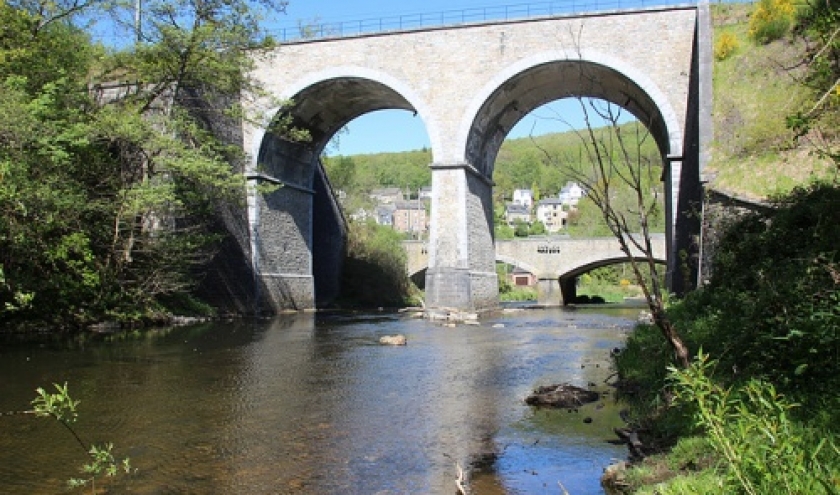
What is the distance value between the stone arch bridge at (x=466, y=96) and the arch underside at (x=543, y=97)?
83mm

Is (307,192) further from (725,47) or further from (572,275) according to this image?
(572,275)

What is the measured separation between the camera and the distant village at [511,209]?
110m

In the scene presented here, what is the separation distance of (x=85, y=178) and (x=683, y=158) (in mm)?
17464

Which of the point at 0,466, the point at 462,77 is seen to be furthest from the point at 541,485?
the point at 462,77

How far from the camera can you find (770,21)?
69.4ft

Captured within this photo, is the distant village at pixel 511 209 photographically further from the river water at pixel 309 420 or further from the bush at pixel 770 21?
the river water at pixel 309 420

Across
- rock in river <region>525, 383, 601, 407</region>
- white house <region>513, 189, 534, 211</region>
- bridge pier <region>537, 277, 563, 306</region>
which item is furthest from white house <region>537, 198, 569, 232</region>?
rock in river <region>525, 383, 601, 407</region>

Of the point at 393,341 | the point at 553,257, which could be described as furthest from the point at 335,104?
the point at 553,257

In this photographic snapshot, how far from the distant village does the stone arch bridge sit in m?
69.1

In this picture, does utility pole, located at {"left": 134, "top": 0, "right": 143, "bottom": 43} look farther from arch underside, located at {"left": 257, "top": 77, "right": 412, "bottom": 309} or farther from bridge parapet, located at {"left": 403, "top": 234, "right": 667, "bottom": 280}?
bridge parapet, located at {"left": 403, "top": 234, "right": 667, "bottom": 280}

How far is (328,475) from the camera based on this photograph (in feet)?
17.1

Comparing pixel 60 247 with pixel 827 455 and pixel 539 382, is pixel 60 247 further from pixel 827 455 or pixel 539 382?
pixel 827 455

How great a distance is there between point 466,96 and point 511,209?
94.8m

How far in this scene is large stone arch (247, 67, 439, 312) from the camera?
2625 centimetres
